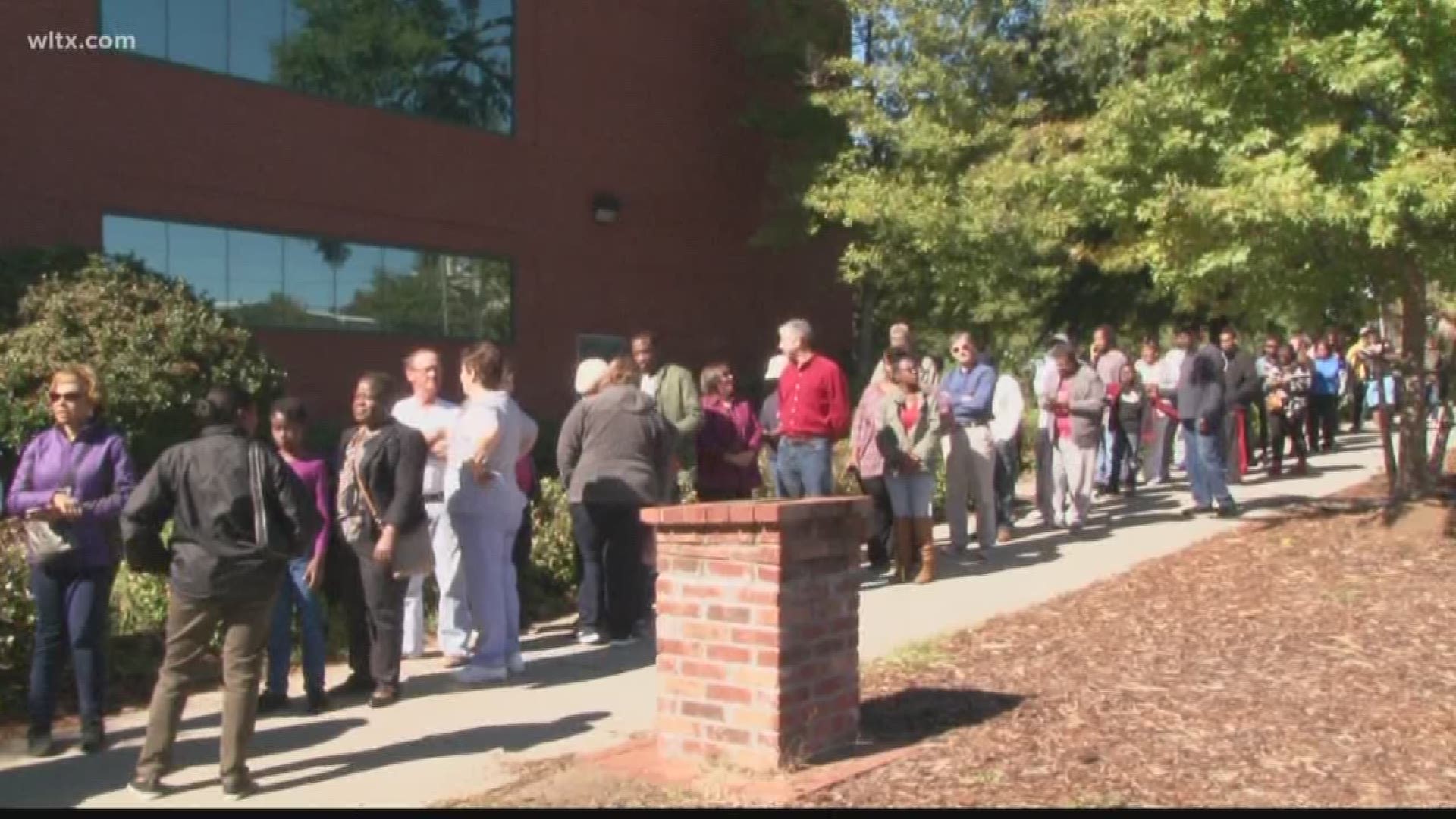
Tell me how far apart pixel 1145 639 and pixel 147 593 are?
18.1 feet

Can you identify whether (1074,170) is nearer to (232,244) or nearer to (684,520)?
(684,520)

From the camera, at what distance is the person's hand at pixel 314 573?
23.6ft

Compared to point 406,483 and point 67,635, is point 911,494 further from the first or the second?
point 67,635

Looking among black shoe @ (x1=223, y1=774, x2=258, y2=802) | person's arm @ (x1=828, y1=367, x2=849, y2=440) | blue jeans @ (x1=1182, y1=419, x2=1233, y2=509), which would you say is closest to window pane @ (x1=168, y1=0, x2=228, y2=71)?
person's arm @ (x1=828, y1=367, x2=849, y2=440)

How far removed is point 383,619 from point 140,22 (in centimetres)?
864

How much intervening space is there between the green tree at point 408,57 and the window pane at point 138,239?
2.23 metres

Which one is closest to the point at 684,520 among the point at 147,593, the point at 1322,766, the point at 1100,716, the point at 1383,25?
the point at 1100,716

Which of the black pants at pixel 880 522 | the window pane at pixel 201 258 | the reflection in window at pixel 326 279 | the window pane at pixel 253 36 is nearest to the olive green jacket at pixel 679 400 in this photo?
the black pants at pixel 880 522

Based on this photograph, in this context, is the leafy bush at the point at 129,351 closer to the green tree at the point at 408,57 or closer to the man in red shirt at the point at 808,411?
the green tree at the point at 408,57

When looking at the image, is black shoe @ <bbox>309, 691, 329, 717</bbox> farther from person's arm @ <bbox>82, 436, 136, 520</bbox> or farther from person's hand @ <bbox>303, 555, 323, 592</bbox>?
person's arm @ <bbox>82, 436, 136, 520</bbox>

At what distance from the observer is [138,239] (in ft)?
44.7

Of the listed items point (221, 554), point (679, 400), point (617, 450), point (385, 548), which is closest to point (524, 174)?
point (679, 400)

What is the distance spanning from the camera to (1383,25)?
973 cm

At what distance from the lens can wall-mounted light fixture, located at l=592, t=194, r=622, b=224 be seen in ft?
60.1
